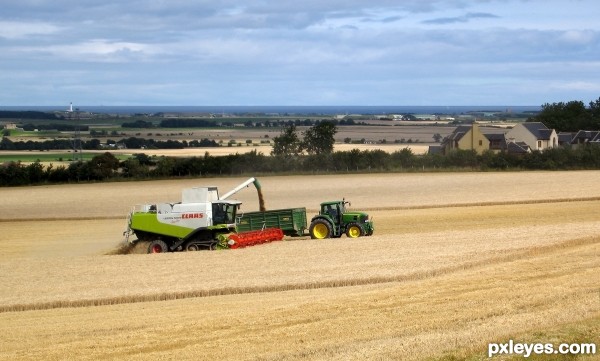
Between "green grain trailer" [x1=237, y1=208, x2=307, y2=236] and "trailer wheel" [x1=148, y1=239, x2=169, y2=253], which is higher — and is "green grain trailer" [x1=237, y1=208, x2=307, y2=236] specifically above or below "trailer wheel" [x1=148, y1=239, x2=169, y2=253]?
above

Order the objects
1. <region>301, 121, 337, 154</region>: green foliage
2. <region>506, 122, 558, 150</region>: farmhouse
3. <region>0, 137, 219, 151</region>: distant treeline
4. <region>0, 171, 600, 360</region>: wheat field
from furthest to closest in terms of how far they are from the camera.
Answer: <region>0, 137, 219, 151</region>: distant treeline, <region>506, 122, 558, 150</region>: farmhouse, <region>301, 121, 337, 154</region>: green foliage, <region>0, 171, 600, 360</region>: wheat field

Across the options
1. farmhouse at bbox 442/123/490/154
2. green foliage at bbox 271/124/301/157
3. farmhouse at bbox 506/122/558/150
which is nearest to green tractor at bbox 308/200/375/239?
green foliage at bbox 271/124/301/157

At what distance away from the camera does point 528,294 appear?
19891 millimetres

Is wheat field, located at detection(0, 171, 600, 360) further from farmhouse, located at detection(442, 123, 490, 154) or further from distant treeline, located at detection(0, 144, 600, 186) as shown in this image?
farmhouse, located at detection(442, 123, 490, 154)

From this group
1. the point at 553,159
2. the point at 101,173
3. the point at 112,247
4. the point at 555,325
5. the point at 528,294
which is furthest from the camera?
the point at 553,159

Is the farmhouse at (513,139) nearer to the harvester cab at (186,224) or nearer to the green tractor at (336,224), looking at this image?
the green tractor at (336,224)

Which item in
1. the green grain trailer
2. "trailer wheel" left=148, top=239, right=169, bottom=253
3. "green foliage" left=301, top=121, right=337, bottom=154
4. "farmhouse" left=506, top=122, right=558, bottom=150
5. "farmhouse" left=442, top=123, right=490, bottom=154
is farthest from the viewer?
"farmhouse" left=506, top=122, right=558, bottom=150

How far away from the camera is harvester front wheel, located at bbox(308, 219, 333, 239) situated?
34.3 m

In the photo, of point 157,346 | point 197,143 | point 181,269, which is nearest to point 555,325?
point 157,346

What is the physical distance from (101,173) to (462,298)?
168 feet

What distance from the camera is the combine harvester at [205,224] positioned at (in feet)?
109

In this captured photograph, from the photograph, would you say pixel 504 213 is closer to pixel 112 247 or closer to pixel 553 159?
pixel 112 247

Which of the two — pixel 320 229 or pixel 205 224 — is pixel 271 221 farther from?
pixel 205 224

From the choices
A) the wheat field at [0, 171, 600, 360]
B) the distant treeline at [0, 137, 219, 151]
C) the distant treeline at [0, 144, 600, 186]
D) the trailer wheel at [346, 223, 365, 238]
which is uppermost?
the wheat field at [0, 171, 600, 360]
